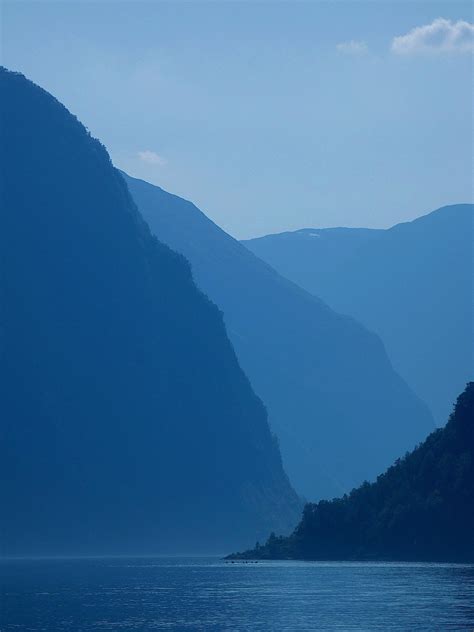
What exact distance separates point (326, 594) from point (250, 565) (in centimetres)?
Answer: 8546

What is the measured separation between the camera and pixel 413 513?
167 m

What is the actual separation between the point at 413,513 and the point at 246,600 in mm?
68735

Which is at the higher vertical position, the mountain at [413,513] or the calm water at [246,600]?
the mountain at [413,513]

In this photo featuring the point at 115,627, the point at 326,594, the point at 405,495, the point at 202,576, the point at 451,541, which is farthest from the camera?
the point at 405,495

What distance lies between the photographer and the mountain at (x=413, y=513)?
161 metres

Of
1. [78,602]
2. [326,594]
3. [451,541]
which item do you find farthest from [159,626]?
[451,541]

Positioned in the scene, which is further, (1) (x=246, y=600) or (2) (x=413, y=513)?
(2) (x=413, y=513)

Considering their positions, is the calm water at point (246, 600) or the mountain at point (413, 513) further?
the mountain at point (413, 513)

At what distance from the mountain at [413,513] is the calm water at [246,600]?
10.5 m

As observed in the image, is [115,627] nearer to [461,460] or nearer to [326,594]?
[326,594]

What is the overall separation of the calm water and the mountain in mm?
10472

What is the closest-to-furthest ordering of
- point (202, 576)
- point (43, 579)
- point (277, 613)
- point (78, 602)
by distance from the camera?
point (277, 613) < point (78, 602) < point (43, 579) < point (202, 576)

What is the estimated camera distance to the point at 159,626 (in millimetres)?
77500

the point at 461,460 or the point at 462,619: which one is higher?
the point at 461,460
